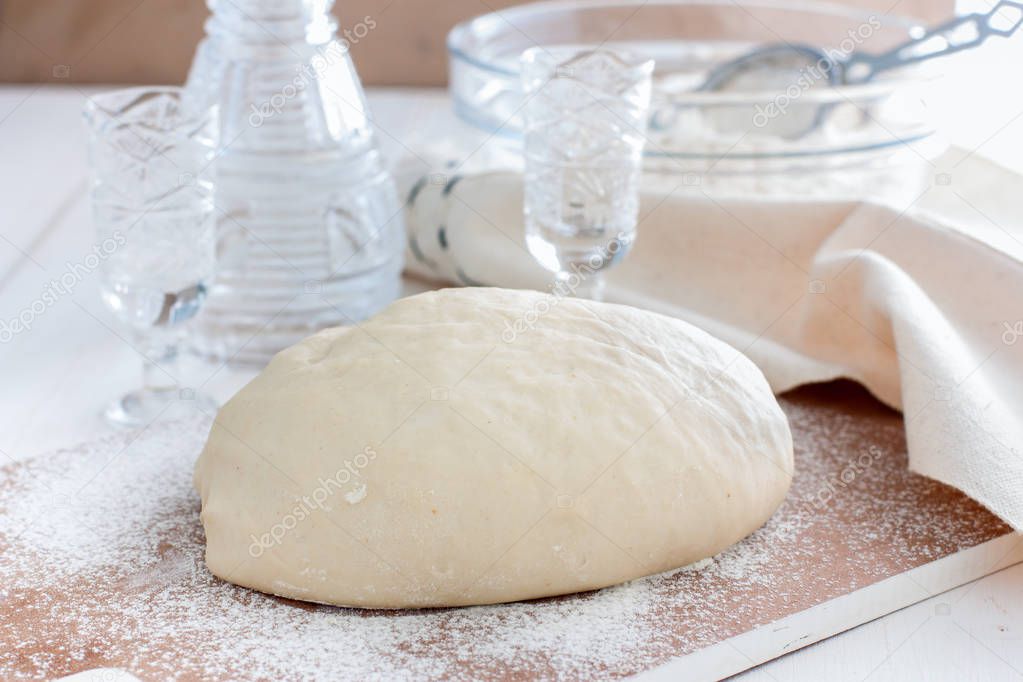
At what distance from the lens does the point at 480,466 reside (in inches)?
37.9

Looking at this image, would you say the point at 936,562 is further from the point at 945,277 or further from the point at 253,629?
the point at 253,629

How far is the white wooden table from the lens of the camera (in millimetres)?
944

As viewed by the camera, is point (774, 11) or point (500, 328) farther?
point (774, 11)

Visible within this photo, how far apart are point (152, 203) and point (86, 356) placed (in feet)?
1.11

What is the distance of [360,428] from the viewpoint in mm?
987

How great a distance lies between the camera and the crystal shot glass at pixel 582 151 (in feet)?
4.07

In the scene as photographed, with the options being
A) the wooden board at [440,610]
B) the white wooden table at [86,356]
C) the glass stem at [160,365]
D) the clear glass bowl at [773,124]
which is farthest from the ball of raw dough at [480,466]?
the clear glass bowl at [773,124]

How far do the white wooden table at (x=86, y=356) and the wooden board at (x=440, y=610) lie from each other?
3 centimetres

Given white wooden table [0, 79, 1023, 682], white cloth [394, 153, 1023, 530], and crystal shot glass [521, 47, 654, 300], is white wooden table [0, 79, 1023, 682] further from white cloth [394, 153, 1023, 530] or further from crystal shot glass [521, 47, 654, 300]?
crystal shot glass [521, 47, 654, 300]

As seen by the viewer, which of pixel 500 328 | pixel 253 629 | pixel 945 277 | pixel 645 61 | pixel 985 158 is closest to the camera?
pixel 253 629

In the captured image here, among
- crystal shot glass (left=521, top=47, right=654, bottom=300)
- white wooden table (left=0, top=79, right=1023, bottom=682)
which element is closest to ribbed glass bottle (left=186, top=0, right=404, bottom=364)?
white wooden table (left=0, top=79, right=1023, bottom=682)

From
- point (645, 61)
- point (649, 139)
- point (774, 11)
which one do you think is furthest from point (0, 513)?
point (774, 11)

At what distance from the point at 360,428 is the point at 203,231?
0.39 metres

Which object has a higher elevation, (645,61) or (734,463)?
(645,61)
